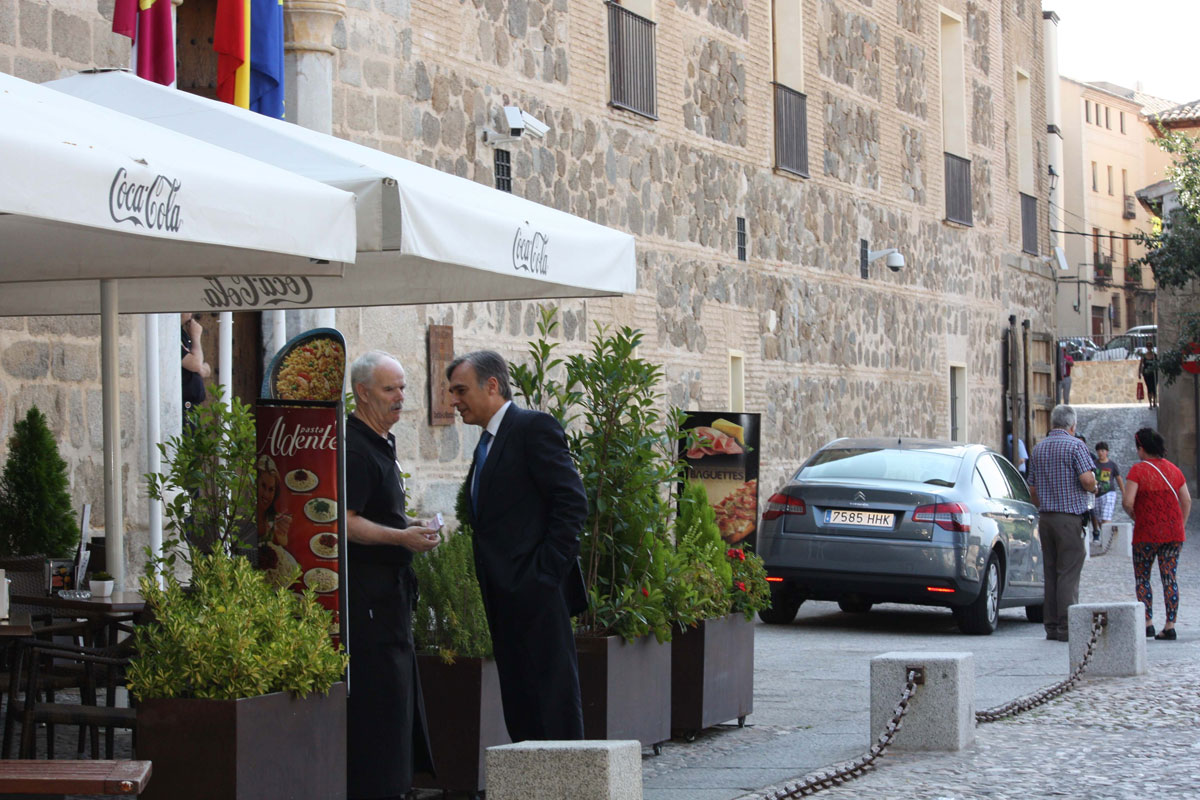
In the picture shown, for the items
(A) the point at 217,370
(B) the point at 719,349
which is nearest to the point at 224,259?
(A) the point at 217,370

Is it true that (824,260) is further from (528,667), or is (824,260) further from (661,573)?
(528,667)

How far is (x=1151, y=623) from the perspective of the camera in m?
13.6

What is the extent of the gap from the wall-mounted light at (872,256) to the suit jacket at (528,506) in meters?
18.1

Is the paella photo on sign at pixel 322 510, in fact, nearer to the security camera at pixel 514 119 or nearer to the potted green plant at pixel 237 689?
the potted green plant at pixel 237 689

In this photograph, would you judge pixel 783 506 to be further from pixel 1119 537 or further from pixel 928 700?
pixel 1119 537

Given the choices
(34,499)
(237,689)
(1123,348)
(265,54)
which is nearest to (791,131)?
(265,54)

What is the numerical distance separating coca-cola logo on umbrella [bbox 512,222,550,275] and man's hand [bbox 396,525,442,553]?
1622 mm

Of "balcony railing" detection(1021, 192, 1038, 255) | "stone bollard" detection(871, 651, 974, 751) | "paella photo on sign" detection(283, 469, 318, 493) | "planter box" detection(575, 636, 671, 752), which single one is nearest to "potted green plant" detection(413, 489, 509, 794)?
"planter box" detection(575, 636, 671, 752)

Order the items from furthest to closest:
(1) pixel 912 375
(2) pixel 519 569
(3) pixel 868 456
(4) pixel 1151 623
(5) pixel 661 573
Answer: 1. (1) pixel 912 375
2. (3) pixel 868 456
3. (4) pixel 1151 623
4. (5) pixel 661 573
5. (2) pixel 519 569

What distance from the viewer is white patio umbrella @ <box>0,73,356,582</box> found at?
465 centimetres

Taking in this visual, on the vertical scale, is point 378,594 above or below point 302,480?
below

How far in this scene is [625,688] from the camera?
7.54m

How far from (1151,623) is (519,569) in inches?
337

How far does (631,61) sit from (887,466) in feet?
18.1
